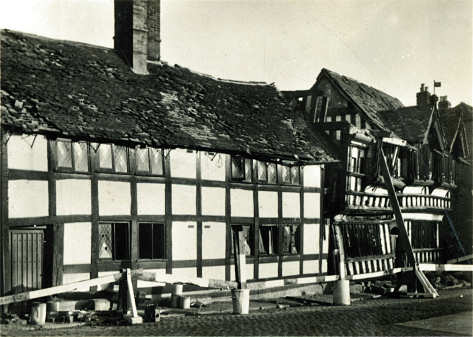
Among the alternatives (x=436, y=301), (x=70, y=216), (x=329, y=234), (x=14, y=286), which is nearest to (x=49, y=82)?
(x=70, y=216)

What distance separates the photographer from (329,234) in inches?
874

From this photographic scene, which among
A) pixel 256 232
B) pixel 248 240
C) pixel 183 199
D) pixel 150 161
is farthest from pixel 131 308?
pixel 256 232

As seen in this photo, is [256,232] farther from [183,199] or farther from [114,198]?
[114,198]

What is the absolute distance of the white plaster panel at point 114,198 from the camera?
15.6 metres

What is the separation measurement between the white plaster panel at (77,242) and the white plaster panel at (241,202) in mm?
4852

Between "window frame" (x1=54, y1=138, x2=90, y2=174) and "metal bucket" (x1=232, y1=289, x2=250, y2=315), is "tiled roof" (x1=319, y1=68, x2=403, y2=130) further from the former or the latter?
"window frame" (x1=54, y1=138, x2=90, y2=174)

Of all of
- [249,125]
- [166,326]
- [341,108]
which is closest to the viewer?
[166,326]

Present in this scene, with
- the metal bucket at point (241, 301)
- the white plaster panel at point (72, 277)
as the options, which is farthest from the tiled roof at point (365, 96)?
the white plaster panel at point (72, 277)

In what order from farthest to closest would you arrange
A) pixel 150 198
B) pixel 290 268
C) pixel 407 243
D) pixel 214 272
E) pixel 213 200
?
pixel 290 268 → pixel 407 243 → pixel 213 200 → pixel 214 272 → pixel 150 198

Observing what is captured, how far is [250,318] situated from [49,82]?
7.80 m

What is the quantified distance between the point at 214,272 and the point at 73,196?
16.4 ft

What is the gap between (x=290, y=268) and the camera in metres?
20.5

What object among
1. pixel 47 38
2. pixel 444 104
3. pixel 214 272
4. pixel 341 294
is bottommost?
pixel 341 294

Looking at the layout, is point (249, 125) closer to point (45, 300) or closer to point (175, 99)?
point (175, 99)
